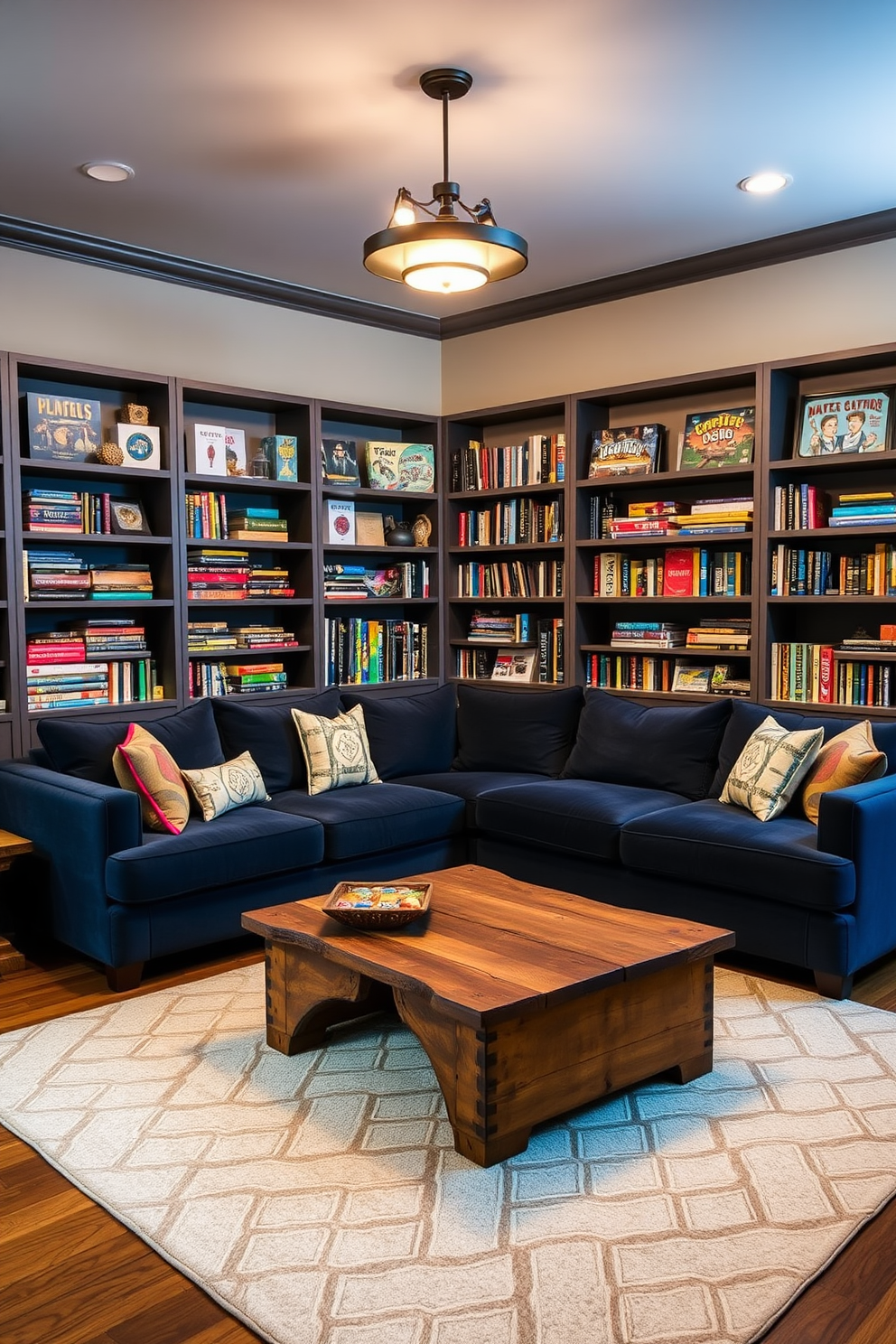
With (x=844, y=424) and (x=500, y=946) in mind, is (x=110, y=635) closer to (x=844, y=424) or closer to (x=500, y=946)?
(x=500, y=946)

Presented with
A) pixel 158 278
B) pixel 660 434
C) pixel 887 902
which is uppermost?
pixel 158 278

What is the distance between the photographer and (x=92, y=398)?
4.73 m

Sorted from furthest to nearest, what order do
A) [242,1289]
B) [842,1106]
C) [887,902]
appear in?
1. [887,902]
2. [842,1106]
3. [242,1289]

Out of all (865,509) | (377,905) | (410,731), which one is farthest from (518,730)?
(377,905)

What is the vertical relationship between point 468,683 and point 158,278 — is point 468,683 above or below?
below

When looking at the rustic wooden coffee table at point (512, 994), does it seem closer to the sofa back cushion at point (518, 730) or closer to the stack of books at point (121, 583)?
the sofa back cushion at point (518, 730)

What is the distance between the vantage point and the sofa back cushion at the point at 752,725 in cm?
409

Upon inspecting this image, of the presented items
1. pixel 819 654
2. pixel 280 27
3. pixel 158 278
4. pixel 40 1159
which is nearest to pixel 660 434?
pixel 819 654

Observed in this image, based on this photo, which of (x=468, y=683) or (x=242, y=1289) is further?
(x=468, y=683)

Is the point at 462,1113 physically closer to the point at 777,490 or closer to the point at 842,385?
the point at 777,490

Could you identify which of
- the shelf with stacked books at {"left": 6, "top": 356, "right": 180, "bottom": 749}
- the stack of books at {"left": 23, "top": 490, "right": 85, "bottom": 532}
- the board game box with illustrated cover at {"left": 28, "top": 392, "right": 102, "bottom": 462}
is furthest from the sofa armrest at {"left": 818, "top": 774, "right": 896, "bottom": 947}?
the board game box with illustrated cover at {"left": 28, "top": 392, "right": 102, "bottom": 462}

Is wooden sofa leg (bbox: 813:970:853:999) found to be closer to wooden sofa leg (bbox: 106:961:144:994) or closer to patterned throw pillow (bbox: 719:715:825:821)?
patterned throw pillow (bbox: 719:715:825:821)

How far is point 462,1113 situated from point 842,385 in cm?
345

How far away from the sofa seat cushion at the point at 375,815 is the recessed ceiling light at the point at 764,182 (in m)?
2.64
